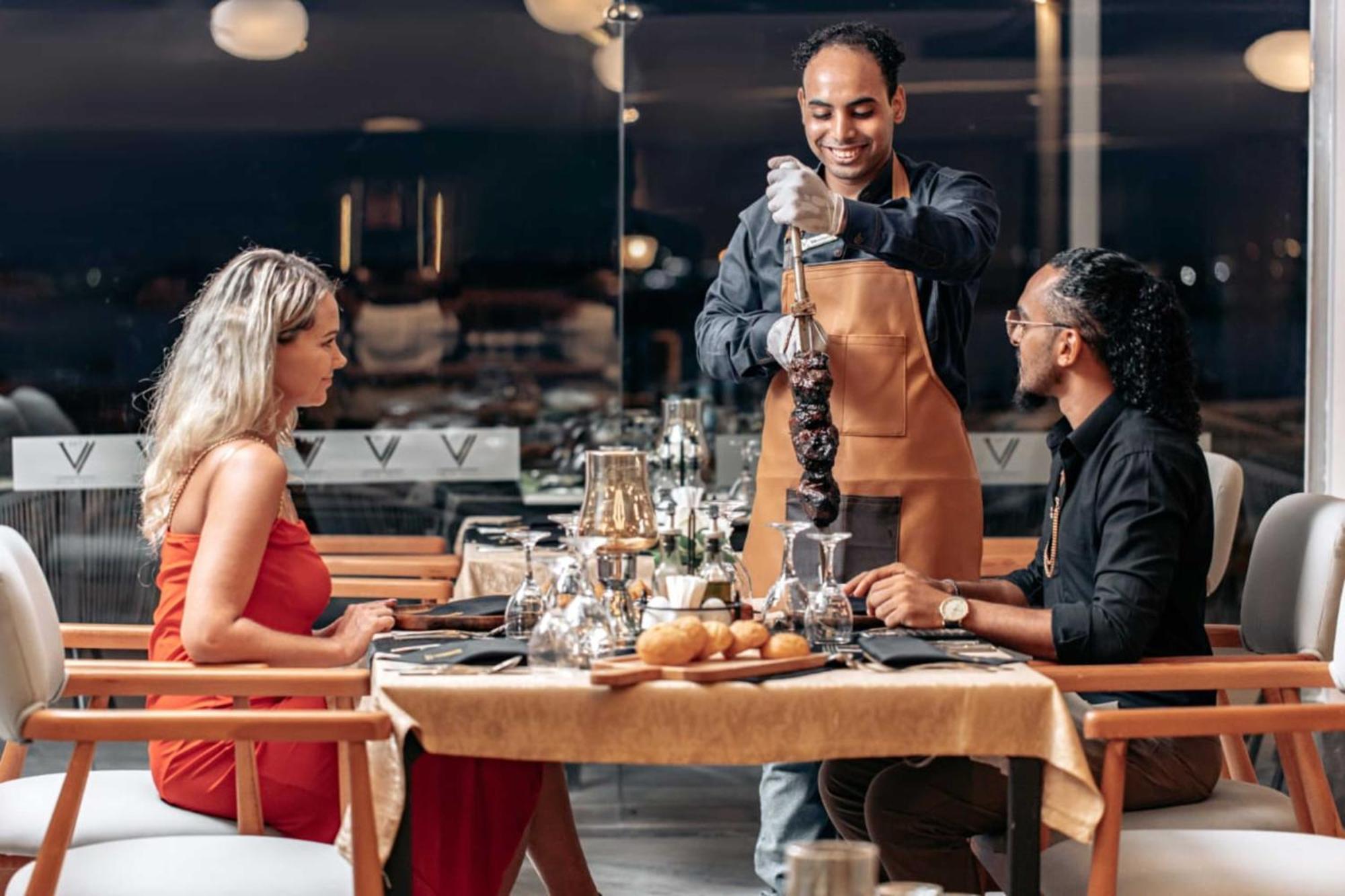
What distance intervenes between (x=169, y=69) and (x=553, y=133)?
116 centimetres

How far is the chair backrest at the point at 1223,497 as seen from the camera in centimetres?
376

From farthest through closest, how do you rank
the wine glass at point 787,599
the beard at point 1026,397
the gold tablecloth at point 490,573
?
1. the gold tablecloth at point 490,573
2. the beard at point 1026,397
3. the wine glass at point 787,599

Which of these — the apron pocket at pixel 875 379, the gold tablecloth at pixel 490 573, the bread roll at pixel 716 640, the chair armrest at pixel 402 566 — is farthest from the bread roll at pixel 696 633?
the chair armrest at pixel 402 566

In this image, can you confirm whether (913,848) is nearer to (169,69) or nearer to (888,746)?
(888,746)

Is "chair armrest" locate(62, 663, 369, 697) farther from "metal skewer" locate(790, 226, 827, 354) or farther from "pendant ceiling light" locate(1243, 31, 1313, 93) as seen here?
"pendant ceiling light" locate(1243, 31, 1313, 93)

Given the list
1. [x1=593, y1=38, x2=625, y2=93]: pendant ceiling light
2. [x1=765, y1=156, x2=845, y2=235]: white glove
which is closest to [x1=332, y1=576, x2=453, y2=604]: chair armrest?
[x1=765, y1=156, x2=845, y2=235]: white glove

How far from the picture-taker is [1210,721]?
2482mm

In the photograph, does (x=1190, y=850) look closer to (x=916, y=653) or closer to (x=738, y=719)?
(x=916, y=653)

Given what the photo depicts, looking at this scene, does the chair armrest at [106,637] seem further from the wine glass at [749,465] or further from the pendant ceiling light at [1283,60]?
the pendant ceiling light at [1283,60]

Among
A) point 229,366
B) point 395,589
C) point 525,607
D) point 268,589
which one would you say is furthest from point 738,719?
point 395,589

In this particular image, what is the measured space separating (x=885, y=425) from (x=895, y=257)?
1.26 ft

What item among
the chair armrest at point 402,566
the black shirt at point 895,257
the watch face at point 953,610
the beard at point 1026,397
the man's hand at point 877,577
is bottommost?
the chair armrest at point 402,566

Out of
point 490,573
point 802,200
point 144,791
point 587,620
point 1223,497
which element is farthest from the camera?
point 490,573

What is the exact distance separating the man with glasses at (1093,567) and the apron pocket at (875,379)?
0.33 metres
